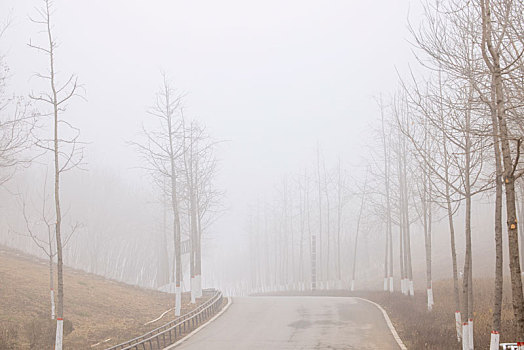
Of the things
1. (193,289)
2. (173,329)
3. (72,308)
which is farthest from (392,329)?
(72,308)

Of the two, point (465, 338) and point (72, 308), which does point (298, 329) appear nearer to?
point (465, 338)

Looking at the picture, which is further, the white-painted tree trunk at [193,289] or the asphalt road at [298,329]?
the white-painted tree trunk at [193,289]

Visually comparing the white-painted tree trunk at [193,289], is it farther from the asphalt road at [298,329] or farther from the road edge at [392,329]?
the road edge at [392,329]

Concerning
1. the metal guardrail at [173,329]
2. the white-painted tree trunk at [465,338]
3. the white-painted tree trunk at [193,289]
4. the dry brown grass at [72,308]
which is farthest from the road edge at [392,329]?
the white-painted tree trunk at [193,289]

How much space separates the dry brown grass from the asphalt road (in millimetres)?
2853

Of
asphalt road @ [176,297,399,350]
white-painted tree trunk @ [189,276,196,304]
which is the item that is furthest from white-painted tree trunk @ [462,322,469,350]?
white-painted tree trunk @ [189,276,196,304]

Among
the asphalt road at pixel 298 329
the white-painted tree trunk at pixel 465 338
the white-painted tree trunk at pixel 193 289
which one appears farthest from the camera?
the white-painted tree trunk at pixel 193 289

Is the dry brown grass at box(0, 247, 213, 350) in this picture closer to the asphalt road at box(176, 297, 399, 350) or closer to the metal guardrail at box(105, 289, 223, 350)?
the metal guardrail at box(105, 289, 223, 350)

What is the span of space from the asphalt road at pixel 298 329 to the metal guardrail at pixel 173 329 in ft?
2.21

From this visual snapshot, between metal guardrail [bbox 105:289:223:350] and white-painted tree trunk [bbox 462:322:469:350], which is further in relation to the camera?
metal guardrail [bbox 105:289:223:350]

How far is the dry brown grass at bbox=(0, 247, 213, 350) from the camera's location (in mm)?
16500

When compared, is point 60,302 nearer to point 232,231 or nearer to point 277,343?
point 277,343

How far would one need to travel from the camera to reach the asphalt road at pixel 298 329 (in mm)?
16266

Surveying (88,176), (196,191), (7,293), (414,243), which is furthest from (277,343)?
(414,243)
